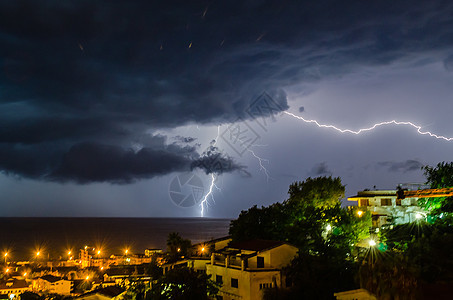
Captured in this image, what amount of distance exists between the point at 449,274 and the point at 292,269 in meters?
9.97

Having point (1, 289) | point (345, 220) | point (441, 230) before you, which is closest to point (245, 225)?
point (345, 220)

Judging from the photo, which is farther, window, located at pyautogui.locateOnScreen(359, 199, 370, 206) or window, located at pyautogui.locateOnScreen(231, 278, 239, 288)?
window, located at pyautogui.locateOnScreen(359, 199, 370, 206)

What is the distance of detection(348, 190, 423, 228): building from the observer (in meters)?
39.0

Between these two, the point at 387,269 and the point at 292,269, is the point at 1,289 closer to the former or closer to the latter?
the point at 292,269

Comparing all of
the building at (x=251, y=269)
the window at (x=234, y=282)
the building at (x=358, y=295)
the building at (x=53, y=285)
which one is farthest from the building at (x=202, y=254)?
the building at (x=53, y=285)

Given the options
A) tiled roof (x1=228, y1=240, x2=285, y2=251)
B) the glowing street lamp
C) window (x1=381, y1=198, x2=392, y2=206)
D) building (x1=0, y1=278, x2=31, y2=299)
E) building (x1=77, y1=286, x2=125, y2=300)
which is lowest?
building (x1=0, y1=278, x2=31, y2=299)

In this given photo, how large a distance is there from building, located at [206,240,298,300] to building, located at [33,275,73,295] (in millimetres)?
23091

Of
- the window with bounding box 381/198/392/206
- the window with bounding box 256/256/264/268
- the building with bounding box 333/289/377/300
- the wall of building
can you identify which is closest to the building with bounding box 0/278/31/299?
the wall of building

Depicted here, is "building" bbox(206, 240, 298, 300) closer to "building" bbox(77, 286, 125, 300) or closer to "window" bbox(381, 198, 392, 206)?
"building" bbox(77, 286, 125, 300)

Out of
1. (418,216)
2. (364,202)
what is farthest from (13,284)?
(418,216)

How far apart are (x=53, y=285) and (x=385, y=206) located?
38262mm

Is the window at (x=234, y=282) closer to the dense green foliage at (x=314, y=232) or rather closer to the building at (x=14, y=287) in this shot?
the dense green foliage at (x=314, y=232)

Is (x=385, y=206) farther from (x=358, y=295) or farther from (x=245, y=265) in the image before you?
(x=358, y=295)

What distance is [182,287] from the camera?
2394 cm
